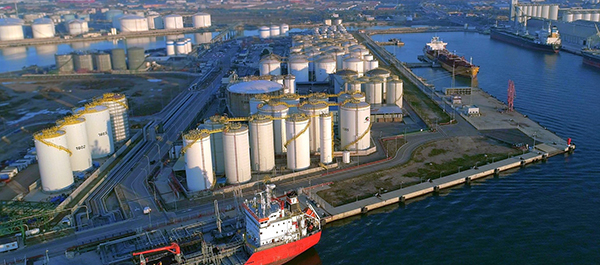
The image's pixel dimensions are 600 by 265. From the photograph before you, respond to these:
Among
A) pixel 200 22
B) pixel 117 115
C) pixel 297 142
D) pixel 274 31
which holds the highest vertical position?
pixel 200 22

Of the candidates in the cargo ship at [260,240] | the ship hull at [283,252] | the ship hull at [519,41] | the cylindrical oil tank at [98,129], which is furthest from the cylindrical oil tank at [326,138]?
the ship hull at [519,41]

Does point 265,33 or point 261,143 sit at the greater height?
point 265,33

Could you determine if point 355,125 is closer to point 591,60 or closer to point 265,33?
point 591,60

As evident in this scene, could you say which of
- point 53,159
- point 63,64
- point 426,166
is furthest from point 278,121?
point 63,64

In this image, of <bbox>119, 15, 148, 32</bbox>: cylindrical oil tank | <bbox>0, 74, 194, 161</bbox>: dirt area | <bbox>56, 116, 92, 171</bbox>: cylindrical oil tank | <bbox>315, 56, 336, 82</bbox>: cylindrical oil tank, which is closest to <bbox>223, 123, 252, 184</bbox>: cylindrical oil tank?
<bbox>56, 116, 92, 171</bbox>: cylindrical oil tank

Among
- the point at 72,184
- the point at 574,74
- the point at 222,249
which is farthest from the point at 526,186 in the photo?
the point at 574,74

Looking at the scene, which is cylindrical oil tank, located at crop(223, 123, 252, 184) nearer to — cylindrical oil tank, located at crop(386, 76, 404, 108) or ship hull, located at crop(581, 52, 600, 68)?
cylindrical oil tank, located at crop(386, 76, 404, 108)
